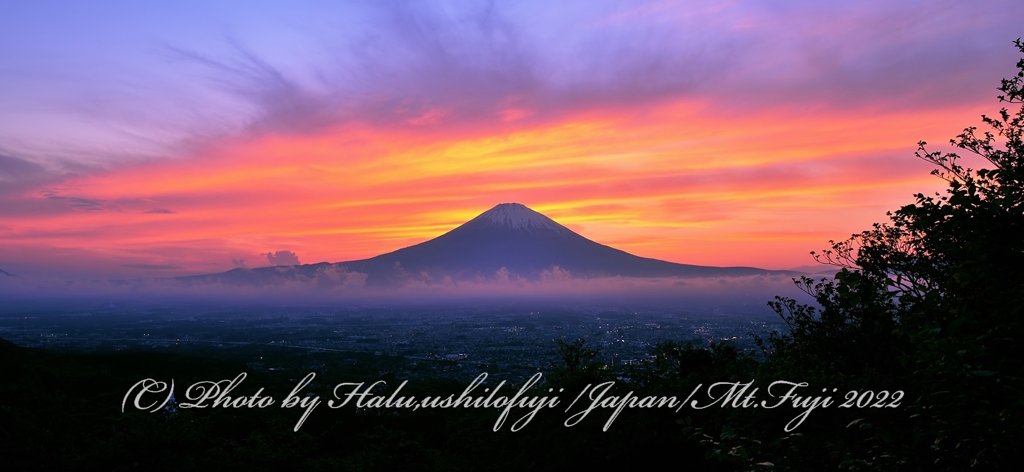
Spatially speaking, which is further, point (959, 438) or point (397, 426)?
point (397, 426)

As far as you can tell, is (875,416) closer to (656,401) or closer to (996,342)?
(996,342)

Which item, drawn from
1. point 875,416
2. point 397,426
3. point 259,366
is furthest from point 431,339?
point 875,416

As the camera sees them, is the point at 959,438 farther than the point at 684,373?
No

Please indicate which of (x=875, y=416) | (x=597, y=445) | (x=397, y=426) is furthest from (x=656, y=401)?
(x=397, y=426)

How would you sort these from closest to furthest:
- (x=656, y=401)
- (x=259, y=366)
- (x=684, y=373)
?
1. (x=656, y=401)
2. (x=684, y=373)
3. (x=259, y=366)

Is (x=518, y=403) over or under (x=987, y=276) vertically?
under

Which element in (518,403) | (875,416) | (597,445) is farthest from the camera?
(518,403)

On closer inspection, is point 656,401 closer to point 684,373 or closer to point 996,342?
point 684,373

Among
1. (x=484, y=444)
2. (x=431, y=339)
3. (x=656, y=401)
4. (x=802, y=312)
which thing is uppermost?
(x=802, y=312)

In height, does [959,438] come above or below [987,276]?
below
